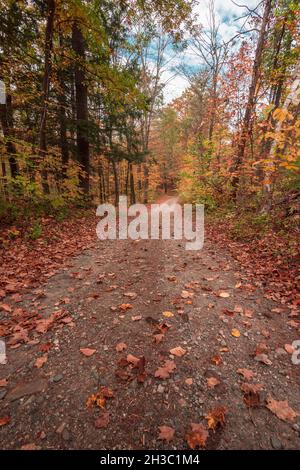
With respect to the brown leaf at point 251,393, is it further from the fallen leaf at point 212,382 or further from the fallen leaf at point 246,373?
the fallen leaf at point 212,382

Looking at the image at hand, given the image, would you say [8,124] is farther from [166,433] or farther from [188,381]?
[166,433]

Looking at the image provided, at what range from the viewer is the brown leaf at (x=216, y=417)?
1.95m

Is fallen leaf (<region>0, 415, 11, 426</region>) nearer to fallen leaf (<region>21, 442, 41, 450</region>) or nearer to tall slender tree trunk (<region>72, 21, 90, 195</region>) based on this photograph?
fallen leaf (<region>21, 442, 41, 450</region>)

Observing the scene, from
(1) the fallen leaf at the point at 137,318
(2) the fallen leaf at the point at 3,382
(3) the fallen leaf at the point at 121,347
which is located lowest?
(2) the fallen leaf at the point at 3,382

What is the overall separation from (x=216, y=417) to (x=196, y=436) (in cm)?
25

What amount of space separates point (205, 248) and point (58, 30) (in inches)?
342

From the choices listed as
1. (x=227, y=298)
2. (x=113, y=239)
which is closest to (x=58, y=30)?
(x=113, y=239)

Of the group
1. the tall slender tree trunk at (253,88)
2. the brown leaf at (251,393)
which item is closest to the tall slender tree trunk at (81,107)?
the tall slender tree trunk at (253,88)

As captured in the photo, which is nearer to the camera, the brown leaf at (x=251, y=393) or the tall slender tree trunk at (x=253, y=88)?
the brown leaf at (x=251, y=393)

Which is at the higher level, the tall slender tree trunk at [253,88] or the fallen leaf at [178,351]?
the tall slender tree trunk at [253,88]

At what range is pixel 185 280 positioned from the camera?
14.9 ft

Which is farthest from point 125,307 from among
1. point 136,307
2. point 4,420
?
point 4,420

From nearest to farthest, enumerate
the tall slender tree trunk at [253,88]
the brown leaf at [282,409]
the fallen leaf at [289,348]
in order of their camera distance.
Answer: the brown leaf at [282,409] → the fallen leaf at [289,348] → the tall slender tree trunk at [253,88]

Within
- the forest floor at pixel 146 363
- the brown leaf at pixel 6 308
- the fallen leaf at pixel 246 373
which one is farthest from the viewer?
the brown leaf at pixel 6 308
